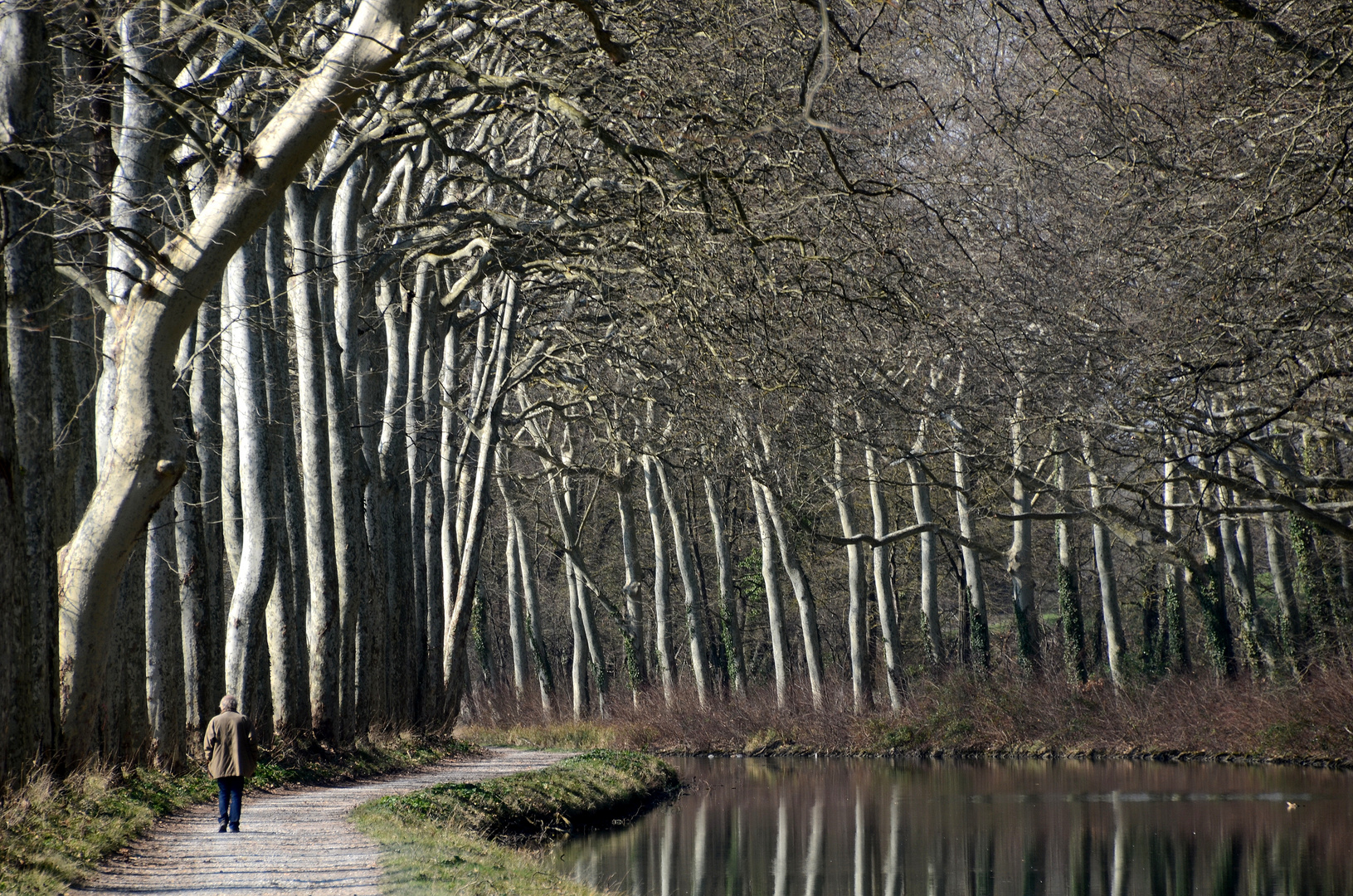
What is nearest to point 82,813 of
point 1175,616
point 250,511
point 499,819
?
point 499,819

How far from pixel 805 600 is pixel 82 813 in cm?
2233

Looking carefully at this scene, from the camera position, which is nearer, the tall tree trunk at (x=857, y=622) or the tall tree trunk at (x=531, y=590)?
the tall tree trunk at (x=857, y=622)

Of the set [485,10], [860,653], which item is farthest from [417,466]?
[485,10]

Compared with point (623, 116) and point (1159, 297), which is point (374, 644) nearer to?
point (623, 116)

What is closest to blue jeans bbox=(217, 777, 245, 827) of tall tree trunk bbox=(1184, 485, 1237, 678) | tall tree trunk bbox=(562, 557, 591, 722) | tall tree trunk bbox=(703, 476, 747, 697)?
tall tree trunk bbox=(1184, 485, 1237, 678)

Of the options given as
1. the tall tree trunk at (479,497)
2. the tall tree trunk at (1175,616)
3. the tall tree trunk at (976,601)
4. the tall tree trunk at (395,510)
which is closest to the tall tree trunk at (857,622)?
the tall tree trunk at (976,601)

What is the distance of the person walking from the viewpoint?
11.4 metres

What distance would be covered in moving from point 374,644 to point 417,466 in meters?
6.28

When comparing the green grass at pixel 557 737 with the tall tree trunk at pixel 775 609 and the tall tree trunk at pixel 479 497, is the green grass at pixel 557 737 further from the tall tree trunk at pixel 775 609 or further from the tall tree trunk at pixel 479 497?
the tall tree trunk at pixel 479 497

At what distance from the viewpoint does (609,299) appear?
62.8ft

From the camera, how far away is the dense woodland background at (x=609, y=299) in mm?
8984

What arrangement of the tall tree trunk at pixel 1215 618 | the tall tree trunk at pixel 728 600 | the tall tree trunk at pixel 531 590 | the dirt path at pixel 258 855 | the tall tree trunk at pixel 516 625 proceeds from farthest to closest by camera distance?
1. the tall tree trunk at pixel 516 625
2. the tall tree trunk at pixel 531 590
3. the tall tree trunk at pixel 728 600
4. the tall tree trunk at pixel 1215 618
5. the dirt path at pixel 258 855

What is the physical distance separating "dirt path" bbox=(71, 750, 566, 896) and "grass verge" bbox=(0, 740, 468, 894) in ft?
0.56

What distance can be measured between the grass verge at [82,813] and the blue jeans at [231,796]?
0.63 m
